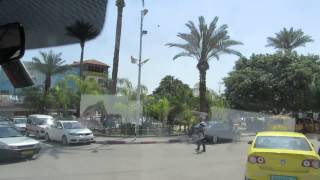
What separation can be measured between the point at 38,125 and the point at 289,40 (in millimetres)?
34036

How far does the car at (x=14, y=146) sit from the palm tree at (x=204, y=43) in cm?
2109

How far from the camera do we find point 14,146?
17.6 meters

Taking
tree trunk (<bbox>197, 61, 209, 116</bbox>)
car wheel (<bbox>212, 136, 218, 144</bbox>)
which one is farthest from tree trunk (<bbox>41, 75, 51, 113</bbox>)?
car wheel (<bbox>212, 136, 218, 144</bbox>)

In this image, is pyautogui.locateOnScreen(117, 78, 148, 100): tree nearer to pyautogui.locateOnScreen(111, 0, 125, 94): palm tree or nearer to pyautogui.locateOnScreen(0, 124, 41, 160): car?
pyautogui.locateOnScreen(111, 0, 125, 94): palm tree

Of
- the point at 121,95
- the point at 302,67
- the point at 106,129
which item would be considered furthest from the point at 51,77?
the point at 302,67

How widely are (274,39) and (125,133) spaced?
98.2ft

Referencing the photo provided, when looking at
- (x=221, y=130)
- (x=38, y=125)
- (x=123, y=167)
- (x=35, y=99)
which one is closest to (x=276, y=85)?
(x=221, y=130)

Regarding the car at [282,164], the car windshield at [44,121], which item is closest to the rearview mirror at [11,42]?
the car at [282,164]

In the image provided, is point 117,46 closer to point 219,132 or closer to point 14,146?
point 219,132

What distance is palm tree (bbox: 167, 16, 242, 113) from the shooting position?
125 ft

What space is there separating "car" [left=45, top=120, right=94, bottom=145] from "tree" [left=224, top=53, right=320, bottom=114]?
21744 mm

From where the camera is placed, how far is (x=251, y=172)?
10766 millimetres

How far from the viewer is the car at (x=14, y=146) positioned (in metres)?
17.5

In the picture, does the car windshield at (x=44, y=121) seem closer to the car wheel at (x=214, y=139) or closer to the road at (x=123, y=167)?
the car wheel at (x=214, y=139)
